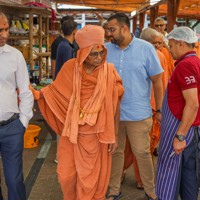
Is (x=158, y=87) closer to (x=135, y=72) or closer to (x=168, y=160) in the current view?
(x=135, y=72)

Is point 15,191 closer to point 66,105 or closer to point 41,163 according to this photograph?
point 66,105

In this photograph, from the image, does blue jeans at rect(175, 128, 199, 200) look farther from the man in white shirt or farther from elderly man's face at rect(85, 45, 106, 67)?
the man in white shirt

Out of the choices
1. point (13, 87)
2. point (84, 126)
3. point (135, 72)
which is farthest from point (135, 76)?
point (13, 87)

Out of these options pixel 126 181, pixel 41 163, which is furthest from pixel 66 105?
pixel 41 163

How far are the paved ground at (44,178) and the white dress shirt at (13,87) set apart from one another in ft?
3.89

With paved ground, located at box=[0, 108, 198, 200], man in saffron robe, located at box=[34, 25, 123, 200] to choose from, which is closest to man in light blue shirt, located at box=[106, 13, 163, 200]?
man in saffron robe, located at box=[34, 25, 123, 200]

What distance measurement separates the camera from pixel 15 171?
9.54 ft

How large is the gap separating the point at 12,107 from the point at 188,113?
4.49ft

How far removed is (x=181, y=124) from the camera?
2650mm

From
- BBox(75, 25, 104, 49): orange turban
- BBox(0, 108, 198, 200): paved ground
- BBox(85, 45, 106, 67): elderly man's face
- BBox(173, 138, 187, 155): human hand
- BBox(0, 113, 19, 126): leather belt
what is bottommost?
BBox(0, 108, 198, 200): paved ground

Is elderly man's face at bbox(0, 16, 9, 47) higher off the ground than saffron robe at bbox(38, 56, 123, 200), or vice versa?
elderly man's face at bbox(0, 16, 9, 47)

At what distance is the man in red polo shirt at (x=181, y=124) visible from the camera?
2588 millimetres

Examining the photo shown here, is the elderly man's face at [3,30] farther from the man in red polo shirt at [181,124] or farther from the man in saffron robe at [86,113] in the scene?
the man in red polo shirt at [181,124]

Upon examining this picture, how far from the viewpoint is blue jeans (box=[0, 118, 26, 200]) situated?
9.25 feet
